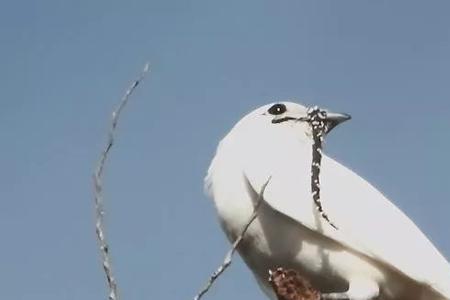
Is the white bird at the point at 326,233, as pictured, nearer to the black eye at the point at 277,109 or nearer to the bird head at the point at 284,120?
the bird head at the point at 284,120

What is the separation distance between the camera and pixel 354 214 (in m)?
7.57

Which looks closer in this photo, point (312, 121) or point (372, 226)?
point (372, 226)

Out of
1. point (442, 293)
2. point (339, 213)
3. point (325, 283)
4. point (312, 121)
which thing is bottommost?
point (442, 293)

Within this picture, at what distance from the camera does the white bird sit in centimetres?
710

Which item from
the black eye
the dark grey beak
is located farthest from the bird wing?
the black eye

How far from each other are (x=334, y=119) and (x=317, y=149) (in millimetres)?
1814

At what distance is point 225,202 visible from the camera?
292 inches

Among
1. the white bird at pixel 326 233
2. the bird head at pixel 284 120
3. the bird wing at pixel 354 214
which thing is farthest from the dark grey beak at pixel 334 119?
the white bird at pixel 326 233

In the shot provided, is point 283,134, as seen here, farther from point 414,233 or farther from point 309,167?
point 414,233

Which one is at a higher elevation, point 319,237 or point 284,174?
point 284,174

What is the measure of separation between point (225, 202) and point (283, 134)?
1206 millimetres

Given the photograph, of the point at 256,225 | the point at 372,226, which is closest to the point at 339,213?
the point at 372,226

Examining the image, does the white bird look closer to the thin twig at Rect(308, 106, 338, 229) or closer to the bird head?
the thin twig at Rect(308, 106, 338, 229)

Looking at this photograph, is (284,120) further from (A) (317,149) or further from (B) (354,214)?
(A) (317,149)
